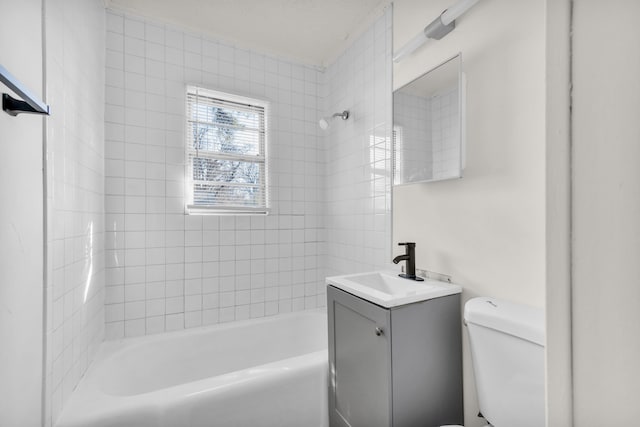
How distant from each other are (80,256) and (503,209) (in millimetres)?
1966

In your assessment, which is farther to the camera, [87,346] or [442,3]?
[87,346]

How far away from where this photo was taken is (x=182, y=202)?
80.0 inches

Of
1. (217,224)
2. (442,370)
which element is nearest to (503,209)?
(442,370)

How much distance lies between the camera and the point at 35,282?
953 mm

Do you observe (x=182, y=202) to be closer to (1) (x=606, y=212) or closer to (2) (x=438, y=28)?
(2) (x=438, y=28)

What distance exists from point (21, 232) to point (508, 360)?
158cm

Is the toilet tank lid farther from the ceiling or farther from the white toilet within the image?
the ceiling

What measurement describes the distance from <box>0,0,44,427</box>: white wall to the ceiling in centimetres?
109

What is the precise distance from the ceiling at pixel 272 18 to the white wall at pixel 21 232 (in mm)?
1094

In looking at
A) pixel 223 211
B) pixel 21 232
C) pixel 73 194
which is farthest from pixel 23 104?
pixel 223 211

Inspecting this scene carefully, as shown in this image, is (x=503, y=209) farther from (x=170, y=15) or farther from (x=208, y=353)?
(x=170, y=15)

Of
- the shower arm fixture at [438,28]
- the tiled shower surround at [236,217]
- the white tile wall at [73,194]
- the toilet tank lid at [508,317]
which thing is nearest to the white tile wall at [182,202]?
the tiled shower surround at [236,217]

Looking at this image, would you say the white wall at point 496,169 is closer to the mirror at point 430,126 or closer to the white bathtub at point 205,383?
the mirror at point 430,126

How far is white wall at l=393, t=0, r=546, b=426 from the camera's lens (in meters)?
1.05
